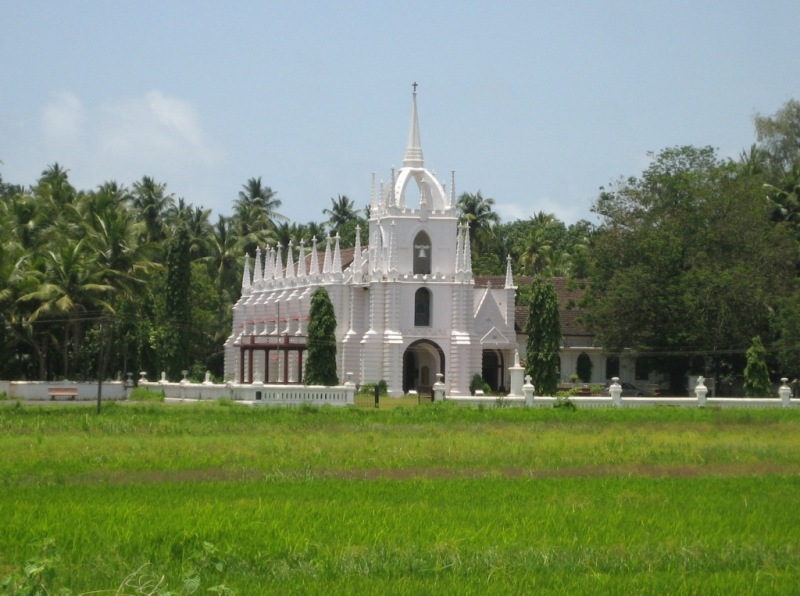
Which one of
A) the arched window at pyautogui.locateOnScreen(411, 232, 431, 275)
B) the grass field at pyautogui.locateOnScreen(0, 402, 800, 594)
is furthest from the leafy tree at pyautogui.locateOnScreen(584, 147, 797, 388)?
the grass field at pyautogui.locateOnScreen(0, 402, 800, 594)

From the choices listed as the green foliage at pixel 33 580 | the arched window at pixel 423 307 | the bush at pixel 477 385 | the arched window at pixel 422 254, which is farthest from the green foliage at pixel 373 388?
the green foliage at pixel 33 580

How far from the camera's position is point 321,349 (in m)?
66.9

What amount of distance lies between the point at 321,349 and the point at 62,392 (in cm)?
1230

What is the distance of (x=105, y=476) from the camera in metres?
27.3

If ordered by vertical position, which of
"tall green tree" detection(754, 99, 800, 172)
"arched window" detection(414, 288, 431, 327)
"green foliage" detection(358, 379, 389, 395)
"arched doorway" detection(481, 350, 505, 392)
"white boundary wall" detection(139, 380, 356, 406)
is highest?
"tall green tree" detection(754, 99, 800, 172)

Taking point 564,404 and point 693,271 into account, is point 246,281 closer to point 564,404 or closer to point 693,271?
point 693,271

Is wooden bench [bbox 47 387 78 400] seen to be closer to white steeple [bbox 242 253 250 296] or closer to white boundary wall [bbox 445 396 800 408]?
white boundary wall [bbox 445 396 800 408]

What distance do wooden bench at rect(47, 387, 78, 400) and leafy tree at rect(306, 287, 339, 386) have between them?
10744 millimetres

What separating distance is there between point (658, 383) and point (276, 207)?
35.0 metres

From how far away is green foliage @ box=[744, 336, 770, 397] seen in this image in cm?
6150

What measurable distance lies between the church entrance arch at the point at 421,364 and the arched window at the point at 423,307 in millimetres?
935

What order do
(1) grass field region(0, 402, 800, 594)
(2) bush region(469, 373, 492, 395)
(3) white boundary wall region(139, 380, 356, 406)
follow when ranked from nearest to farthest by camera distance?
(1) grass field region(0, 402, 800, 594) < (3) white boundary wall region(139, 380, 356, 406) < (2) bush region(469, 373, 492, 395)

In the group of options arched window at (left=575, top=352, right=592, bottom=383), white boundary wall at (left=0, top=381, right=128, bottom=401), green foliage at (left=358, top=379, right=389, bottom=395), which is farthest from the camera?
arched window at (left=575, top=352, right=592, bottom=383)

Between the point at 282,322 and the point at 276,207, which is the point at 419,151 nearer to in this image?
the point at 282,322
